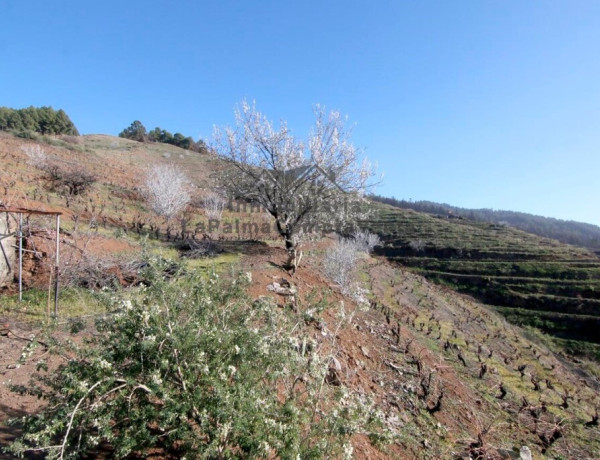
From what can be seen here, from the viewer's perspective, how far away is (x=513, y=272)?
4431 cm

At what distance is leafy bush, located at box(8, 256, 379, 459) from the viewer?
261cm

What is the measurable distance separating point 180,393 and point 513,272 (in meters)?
50.7

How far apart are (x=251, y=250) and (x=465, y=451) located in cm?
963

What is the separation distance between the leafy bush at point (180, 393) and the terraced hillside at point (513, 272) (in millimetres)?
20080

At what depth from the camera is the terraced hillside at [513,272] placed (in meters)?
32.9

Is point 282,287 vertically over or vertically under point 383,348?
over

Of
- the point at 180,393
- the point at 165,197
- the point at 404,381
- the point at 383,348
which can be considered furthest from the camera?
the point at 165,197

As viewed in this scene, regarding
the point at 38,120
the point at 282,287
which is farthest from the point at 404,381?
the point at 38,120

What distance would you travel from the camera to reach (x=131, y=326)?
298 cm

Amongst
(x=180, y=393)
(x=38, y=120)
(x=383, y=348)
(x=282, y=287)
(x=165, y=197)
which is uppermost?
(x=38, y=120)

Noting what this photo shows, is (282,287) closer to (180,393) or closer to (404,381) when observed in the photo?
(404,381)

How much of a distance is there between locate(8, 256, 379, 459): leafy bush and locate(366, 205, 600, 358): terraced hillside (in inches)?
791

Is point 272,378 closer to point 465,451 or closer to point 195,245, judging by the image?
point 465,451

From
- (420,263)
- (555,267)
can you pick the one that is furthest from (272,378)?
(555,267)
